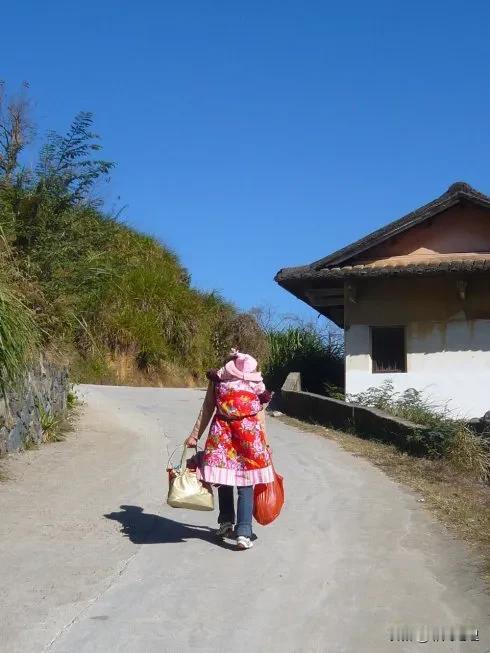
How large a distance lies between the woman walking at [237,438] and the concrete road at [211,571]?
34 centimetres

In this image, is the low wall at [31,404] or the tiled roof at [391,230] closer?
the low wall at [31,404]

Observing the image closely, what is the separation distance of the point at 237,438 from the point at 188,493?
1.78 ft

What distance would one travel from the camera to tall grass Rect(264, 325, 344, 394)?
67.7 feet

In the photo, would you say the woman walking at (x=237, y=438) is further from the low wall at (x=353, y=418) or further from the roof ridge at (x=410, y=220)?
the roof ridge at (x=410, y=220)

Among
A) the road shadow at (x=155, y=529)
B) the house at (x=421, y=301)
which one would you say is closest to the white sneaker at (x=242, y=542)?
the road shadow at (x=155, y=529)

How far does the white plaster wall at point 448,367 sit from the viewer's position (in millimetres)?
15656

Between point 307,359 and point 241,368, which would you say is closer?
point 241,368

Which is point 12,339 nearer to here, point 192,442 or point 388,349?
point 192,442

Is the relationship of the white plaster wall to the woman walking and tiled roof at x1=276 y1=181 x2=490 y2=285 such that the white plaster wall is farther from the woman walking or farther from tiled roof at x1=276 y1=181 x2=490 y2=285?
the woman walking

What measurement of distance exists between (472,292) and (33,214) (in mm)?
8682

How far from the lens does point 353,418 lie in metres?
13.2

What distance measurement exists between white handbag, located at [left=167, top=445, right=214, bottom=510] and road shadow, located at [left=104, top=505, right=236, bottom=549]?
46 centimetres

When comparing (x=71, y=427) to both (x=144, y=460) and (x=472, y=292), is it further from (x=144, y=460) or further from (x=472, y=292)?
(x=472, y=292)

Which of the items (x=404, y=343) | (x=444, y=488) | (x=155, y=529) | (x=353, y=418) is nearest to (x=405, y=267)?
(x=404, y=343)
